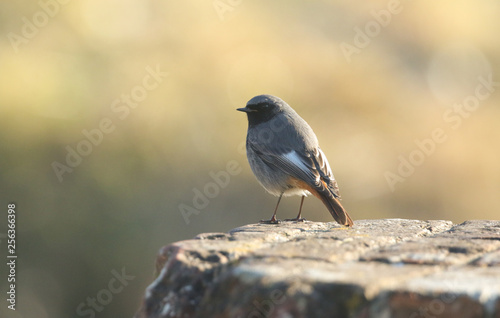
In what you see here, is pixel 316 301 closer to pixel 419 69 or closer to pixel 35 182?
pixel 35 182

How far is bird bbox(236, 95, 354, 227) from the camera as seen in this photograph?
584cm

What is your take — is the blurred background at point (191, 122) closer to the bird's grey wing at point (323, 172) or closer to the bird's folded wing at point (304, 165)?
the bird's folded wing at point (304, 165)

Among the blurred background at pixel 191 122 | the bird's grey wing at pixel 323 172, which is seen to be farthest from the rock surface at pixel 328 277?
the blurred background at pixel 191 122

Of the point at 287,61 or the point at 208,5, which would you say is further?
the point at 208,5

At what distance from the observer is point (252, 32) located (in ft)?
50.8

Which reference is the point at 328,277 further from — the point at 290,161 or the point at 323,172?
the point at 290,161

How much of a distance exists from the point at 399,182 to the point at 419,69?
5.53 m

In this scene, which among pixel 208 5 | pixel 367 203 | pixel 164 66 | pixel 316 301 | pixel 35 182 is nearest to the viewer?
pixel 316 301

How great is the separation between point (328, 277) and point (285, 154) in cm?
375

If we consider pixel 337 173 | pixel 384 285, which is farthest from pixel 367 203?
pixel 384 285

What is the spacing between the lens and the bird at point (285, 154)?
5.84 metres

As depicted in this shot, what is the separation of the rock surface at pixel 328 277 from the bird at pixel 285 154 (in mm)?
2085

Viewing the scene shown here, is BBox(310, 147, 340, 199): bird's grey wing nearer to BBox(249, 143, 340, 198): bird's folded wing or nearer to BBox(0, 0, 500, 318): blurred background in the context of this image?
BBox(249, 143, 340, 198): bird's folded wing

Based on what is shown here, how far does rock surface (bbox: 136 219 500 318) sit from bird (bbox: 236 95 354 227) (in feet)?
6.84
